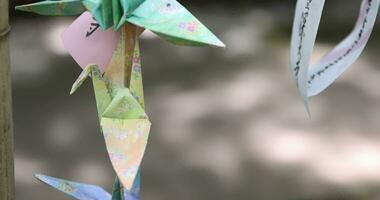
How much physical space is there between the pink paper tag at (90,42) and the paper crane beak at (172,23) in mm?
37

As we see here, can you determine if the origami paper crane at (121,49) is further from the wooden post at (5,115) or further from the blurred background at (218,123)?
the blurred background at (218,123)

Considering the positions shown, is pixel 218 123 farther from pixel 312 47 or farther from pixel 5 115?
pixel 312 47

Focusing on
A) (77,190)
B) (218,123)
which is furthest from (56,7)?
(218,123)

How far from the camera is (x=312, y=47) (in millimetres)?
457

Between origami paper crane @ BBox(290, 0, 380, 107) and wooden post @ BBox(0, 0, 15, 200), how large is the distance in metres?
0.26

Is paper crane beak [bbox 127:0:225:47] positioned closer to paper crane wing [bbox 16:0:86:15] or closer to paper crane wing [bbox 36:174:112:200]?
paper crane wing [bbox 16:0:86:15]

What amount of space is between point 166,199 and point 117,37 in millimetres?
879

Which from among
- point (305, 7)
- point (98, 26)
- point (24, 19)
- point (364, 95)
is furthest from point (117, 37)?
point (24, 19)

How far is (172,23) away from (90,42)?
0.24ft

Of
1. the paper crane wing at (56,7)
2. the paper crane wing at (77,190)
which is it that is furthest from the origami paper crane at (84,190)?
the paper crane wing at (56,7)

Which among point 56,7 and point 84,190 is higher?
point 56,7

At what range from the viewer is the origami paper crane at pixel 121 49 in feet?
1.46

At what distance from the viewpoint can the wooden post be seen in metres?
0.59

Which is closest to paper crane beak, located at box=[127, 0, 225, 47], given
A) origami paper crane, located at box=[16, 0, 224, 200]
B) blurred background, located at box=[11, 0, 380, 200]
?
origami paper crane, located at box=[16, 0, 224, 200]
